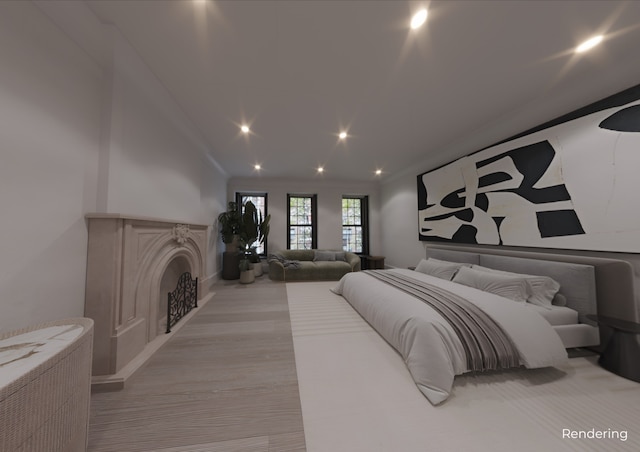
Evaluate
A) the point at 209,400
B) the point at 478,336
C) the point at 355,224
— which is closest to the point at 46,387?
the point at 209,400

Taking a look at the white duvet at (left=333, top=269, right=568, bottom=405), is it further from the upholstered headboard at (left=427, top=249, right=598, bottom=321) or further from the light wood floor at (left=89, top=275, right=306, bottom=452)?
the light wood floor at (left=89, top=275, right=306, bottom=452)

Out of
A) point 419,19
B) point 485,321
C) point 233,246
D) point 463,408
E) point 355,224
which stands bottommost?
point 463,408

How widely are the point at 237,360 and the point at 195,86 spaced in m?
2.70

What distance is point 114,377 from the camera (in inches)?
57.1

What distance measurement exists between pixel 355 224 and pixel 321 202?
131 cm

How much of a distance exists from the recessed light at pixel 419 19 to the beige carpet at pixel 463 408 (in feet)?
8.69

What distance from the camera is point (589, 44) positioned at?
1666 millimetres

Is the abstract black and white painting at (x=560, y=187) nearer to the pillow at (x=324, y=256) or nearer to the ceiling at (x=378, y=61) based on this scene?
the ceiling at (x=378, y=61)

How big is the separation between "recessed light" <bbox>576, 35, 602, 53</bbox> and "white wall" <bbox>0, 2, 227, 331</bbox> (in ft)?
12.3

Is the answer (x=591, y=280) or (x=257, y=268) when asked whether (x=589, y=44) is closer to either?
(x=591, y=280)

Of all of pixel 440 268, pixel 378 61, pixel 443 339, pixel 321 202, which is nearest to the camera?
pixel 443 339

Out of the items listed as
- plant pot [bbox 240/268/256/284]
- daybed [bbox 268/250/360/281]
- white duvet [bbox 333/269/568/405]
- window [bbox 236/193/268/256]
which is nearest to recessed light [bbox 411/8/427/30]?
white duvet [bbox 333/269/568/405]

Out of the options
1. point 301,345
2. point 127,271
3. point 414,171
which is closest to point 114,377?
point 127,271

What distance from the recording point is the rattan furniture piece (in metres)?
0.64
